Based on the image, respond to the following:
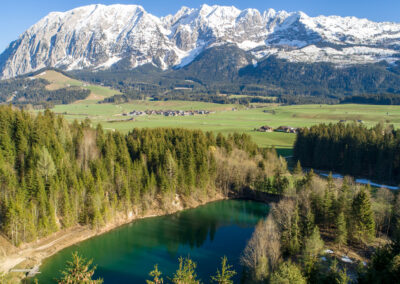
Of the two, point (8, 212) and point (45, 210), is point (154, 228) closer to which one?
point (45, 210)

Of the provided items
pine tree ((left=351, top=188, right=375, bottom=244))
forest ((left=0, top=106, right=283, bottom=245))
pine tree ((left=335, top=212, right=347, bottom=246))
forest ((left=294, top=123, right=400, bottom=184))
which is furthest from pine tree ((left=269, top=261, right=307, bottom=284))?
forest ((left=294, top=123, right=400, bottom=184))

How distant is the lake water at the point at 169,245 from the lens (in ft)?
139

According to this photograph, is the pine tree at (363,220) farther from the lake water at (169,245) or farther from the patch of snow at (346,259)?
the lake water at (169,245)

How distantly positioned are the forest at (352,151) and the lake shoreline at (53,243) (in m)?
50.4

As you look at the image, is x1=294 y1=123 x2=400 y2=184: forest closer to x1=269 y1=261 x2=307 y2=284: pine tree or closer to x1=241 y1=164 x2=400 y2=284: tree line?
x1=241 y1=164 x2=400 y2=284: tree line

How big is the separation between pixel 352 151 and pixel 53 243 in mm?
75679

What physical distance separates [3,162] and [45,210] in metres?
11.7

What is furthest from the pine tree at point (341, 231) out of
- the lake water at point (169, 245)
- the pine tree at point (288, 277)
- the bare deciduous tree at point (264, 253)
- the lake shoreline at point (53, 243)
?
the lake shoreline at point (53, 243)

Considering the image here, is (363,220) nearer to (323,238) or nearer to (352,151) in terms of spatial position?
(323,238)

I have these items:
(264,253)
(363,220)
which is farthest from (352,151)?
(264,253)

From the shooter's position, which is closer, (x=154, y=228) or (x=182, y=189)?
(x=154, y=228)

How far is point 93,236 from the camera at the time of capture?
5328 centimetres

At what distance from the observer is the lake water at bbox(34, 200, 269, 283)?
139 feet

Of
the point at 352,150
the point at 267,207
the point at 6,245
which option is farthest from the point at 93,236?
the point at 352,150
